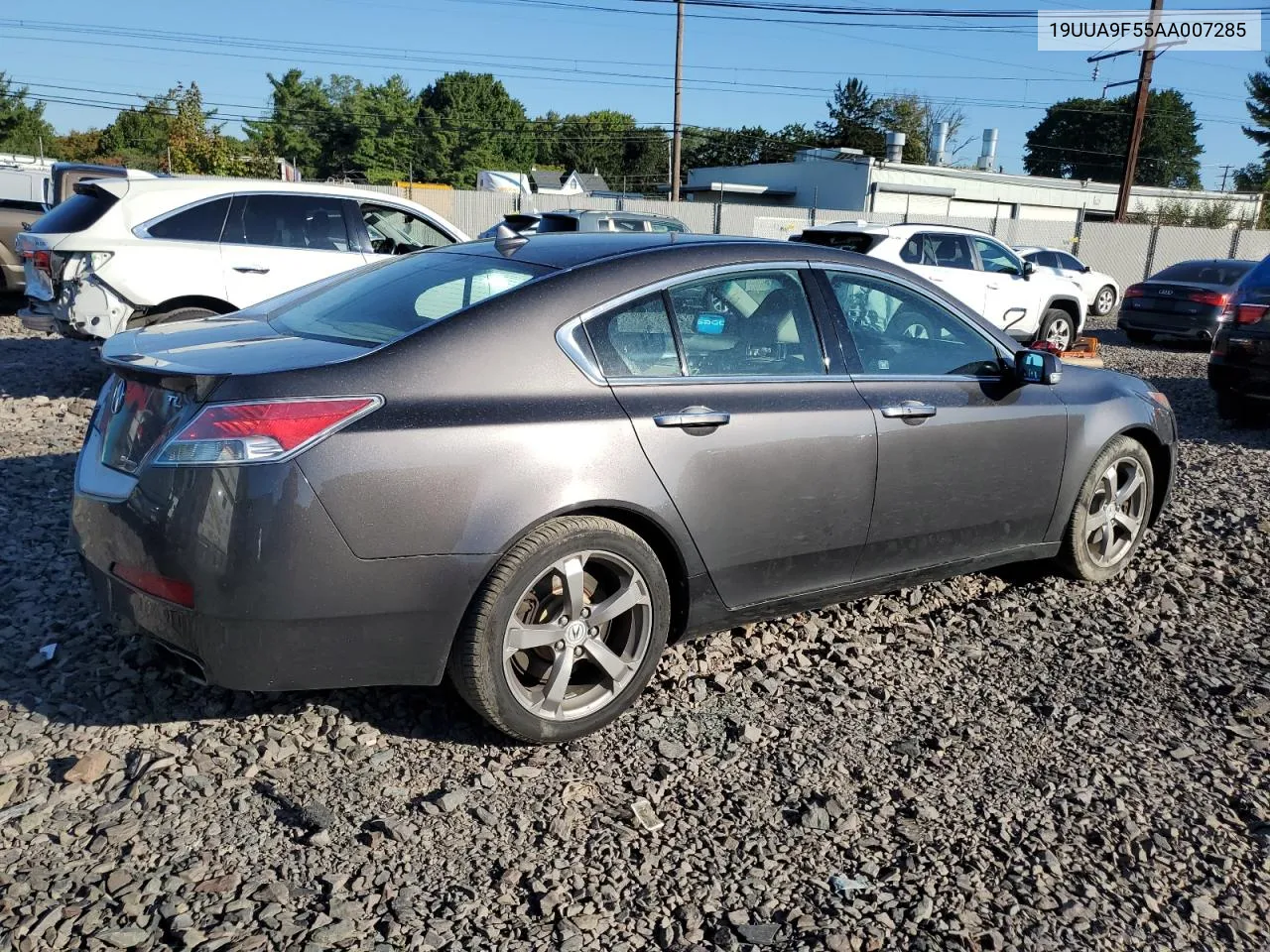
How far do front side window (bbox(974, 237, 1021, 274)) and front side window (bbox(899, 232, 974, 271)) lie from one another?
248mm

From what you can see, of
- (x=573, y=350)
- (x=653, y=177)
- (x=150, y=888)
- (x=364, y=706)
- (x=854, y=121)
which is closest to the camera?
(x=150, y=888)

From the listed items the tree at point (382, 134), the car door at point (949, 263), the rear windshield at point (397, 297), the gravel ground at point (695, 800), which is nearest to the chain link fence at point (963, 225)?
the car door at point (949, 263)

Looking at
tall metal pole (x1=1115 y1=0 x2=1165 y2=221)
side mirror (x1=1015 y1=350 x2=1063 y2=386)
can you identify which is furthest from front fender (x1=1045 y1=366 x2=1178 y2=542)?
tall metal pole (x1=1115 y1=0 x2=1165 y2=221)

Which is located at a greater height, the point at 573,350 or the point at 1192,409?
the point at 573,350

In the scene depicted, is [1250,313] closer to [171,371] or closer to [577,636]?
[577,636]

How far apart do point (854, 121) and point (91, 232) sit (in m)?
86.0

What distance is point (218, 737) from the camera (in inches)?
127

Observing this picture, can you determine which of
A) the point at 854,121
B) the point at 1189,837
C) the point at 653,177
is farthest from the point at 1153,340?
the point at 653,177

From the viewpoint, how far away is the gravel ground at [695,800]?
8.21 ft

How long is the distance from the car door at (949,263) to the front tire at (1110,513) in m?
8.06

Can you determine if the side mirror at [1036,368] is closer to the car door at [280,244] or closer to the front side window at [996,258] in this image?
the car door at [280,244]

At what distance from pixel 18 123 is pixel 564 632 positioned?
276 feet

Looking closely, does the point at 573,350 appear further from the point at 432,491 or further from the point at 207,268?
the point at 207,268

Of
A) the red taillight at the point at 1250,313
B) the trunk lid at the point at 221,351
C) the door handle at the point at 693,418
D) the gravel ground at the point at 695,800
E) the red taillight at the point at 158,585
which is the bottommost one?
the gravel ground at the point at 695,800
